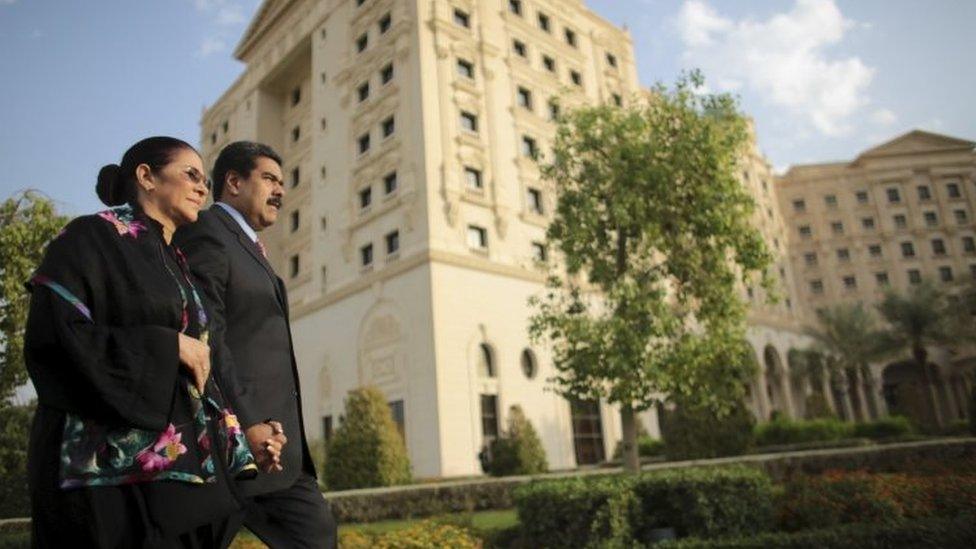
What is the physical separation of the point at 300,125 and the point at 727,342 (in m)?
28.2

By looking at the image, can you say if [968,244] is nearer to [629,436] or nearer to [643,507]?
[629,436]

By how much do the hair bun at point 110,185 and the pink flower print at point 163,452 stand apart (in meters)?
1.12

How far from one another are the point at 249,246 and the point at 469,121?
25202 millimetres

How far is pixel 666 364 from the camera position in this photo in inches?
560

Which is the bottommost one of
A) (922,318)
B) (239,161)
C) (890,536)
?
(890,536)

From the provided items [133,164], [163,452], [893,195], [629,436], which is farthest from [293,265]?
[893,195]

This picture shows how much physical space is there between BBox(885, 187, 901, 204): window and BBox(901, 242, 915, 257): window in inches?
165

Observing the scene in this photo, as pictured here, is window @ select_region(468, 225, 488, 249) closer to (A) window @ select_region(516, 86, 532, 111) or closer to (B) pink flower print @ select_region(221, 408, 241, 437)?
(A) window @ select_region(516, 86, 532, 111)

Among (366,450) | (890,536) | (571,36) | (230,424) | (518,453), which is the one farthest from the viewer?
(571,36)

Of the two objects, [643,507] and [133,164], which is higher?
[133,164]

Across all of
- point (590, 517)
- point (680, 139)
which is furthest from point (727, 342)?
point (590, 517)

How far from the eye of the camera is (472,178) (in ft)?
87.6

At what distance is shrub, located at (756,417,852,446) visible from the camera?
29.5 meters

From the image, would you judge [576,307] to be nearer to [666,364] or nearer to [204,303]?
[666,364]
